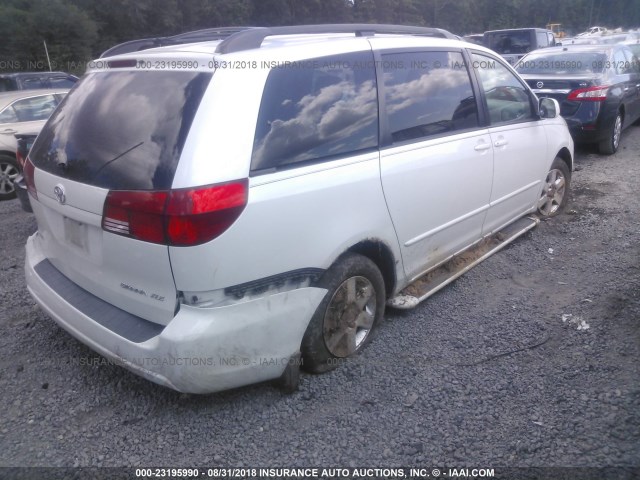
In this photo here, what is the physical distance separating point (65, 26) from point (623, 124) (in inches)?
865

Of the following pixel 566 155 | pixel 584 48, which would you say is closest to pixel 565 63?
pixel 584 48

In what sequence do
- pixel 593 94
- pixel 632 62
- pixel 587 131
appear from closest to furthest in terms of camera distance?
1. pixel 593 94
2. pixel 587 131
3. pixel 632 62

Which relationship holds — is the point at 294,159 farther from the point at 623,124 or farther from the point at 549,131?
the point at 623,124

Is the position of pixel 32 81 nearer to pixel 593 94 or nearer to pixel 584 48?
pixel 593 94

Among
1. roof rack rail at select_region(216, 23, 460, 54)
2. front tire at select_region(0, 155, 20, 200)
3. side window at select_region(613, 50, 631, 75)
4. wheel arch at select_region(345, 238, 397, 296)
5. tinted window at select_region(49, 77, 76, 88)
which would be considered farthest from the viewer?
tinted window at select_region(49, 77, 76, 88)

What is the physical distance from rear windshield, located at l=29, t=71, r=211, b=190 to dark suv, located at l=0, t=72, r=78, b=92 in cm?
757

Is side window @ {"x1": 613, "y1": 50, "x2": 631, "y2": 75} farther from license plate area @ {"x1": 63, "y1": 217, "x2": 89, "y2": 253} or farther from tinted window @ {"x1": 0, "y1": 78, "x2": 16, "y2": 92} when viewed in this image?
tinted window @ {"x1": 0, "y1": 78, "x2": 16, "y2": 92}

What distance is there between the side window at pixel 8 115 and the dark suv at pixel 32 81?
188 centimetres

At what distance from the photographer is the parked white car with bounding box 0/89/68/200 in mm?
7512

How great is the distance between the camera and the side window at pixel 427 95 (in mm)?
3299

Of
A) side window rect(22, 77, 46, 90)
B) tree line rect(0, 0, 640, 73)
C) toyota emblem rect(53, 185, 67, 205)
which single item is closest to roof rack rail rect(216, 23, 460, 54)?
toyota emblem rect(53, 185, 67, 205)

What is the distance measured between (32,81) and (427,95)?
8664mm

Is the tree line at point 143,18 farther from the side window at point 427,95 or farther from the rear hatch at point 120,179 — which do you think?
the side window at point 427,95

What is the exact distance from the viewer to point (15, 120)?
7.86 meters
